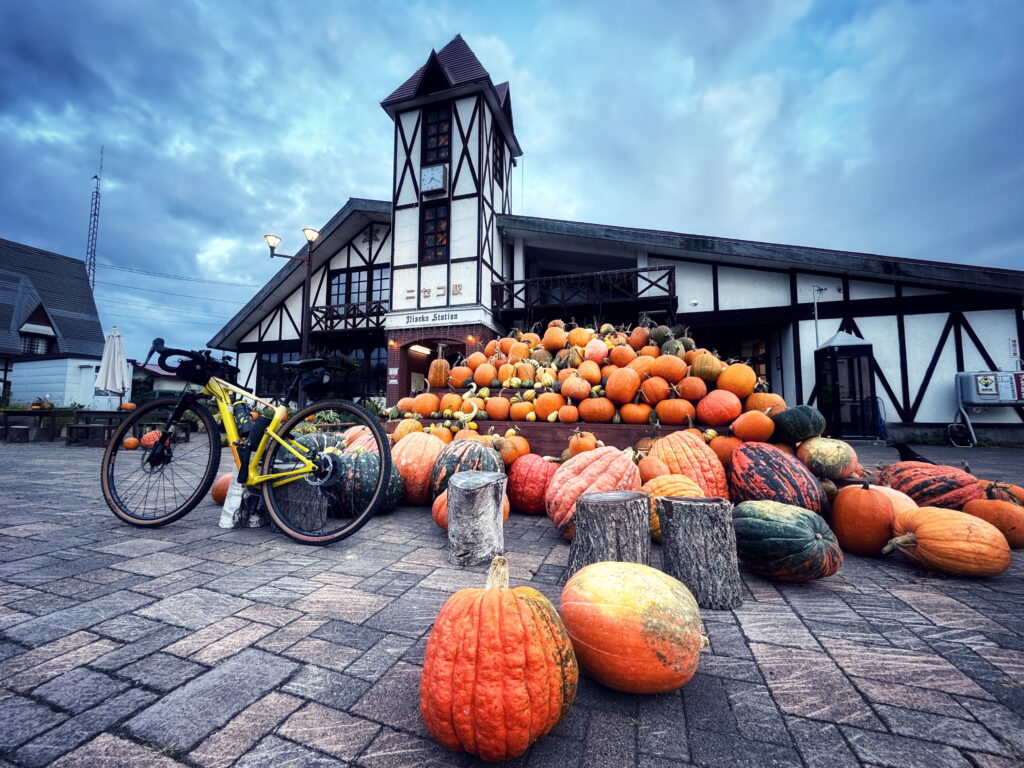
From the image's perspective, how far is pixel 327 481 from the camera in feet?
9.20

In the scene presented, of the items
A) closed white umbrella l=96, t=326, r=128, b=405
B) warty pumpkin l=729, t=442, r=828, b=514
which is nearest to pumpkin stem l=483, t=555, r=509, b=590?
warty pumpkin l=729, t=442, r=828, b=514

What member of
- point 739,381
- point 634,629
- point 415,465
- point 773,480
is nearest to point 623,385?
point 739,381

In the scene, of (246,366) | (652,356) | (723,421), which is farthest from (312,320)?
(723,421)

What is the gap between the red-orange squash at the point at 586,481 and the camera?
9.05 ft

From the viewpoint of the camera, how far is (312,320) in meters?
14.5

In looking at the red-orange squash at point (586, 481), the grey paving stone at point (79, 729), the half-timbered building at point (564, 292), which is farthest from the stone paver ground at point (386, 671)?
the half-timbered building at point (564, 292)

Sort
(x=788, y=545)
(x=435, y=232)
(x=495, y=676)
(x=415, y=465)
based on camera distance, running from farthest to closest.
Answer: (x=435, y=232)
(x=415, y=465)
(x=788, y=545)
(x=495, y=676)

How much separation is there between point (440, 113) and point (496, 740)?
1524 centimetres

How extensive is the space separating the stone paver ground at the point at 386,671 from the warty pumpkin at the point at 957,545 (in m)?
0.10

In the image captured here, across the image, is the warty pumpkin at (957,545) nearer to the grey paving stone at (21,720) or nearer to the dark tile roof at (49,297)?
the grey paving stone at (21,720)

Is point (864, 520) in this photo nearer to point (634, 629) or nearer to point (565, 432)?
point (634, 629)

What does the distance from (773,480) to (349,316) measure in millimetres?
13564

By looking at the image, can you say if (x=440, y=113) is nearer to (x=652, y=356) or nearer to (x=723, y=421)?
(x=652, y=356)

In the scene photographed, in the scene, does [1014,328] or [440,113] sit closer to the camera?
[1014,328]
